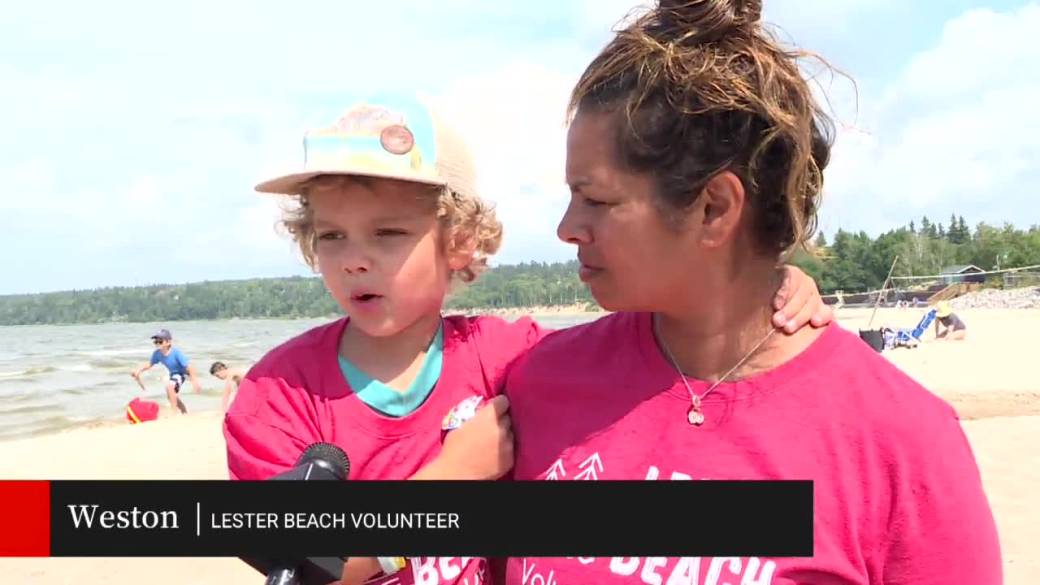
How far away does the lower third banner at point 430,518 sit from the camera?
148cm

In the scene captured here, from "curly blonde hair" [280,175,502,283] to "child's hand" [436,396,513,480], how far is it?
24.0 inches

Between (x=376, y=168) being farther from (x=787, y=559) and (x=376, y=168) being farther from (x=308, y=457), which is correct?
(x=787, y=559)

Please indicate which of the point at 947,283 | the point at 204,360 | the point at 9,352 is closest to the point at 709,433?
the point at 204,360

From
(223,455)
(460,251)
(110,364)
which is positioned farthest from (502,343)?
(110,364)

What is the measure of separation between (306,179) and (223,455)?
885cm

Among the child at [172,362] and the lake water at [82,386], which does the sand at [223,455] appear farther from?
the lake water at [82,386]

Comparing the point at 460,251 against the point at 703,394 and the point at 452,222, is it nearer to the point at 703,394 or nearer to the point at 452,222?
the point at 452,222

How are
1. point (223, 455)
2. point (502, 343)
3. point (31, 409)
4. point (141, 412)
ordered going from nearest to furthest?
1. point (502, 343)
2. point (223, 455)
3. point (141, 412)
4. point (31, 409)

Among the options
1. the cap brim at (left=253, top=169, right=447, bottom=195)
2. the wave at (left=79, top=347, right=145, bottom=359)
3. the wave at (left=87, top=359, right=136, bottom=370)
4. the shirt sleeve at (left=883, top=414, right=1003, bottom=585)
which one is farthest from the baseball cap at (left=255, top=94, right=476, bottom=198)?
the wave at (left=79, top=347, right=145, bottom=359)

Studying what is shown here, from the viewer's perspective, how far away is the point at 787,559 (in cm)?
147

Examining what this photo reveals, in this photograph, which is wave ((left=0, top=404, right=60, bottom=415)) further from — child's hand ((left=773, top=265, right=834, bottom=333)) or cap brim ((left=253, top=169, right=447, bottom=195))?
child's hand ((left=773, top=265, right=834, bottom=333))

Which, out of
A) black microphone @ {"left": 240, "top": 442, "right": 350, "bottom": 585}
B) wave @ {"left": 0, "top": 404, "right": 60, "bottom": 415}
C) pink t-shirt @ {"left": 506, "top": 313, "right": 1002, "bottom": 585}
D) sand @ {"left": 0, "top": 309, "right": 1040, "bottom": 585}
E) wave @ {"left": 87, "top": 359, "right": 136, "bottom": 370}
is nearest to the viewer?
black microphone @ {"left": 240, "top": 442, "right": 350, "bottom": 585}

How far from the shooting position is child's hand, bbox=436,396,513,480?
1852mm

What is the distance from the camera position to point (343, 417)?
7.00 ft
